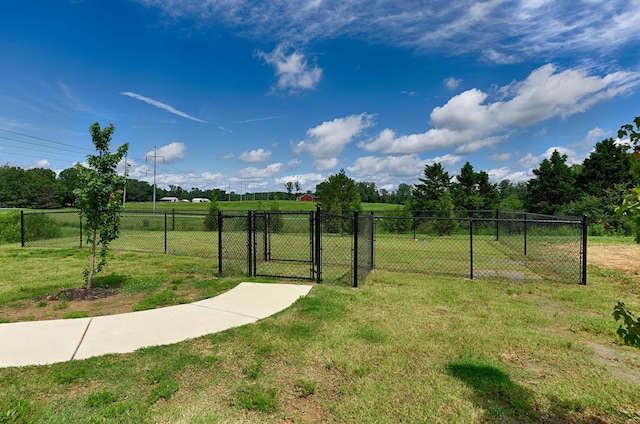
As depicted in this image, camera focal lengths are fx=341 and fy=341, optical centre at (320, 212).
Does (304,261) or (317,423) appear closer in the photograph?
(317,423)

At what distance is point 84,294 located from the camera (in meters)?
5.95

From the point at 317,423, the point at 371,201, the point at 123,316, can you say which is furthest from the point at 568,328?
the point at 371,201

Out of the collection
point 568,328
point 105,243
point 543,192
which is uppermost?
point 543,192

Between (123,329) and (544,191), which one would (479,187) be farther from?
(123,329)

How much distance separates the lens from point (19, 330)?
167 inches

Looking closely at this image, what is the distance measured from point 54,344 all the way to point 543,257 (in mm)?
11186

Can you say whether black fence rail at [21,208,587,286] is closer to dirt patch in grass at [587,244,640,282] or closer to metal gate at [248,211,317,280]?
metal gate at [248,211,317,280]

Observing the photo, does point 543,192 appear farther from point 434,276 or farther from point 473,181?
point 434,276

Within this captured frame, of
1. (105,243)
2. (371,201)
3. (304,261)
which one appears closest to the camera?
(105,243)

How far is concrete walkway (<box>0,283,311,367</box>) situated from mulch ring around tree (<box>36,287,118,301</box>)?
131 centimetres

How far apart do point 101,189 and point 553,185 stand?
2998 centimetres

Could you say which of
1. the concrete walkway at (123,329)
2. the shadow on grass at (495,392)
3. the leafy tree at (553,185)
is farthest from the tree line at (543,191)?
the shadow on grass at (495,392)

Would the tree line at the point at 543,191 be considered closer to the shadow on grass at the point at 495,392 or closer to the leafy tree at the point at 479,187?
the leafy tree at the point at 479,187

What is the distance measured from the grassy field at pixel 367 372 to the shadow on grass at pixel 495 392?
11mm
